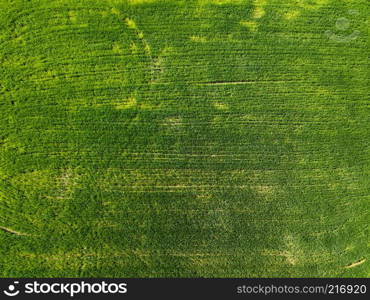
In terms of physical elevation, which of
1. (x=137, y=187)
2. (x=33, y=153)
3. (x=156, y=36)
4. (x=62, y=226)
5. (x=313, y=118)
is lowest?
(x=62, y=226)

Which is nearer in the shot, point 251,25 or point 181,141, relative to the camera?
point 181,141

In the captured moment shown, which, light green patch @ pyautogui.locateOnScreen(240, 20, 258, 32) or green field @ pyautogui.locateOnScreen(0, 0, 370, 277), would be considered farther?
light green patch @ pyautogui.locateOnScreen(240, 20, 258, 32)

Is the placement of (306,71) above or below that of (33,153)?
above

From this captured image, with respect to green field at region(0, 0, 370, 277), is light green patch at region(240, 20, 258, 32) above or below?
above

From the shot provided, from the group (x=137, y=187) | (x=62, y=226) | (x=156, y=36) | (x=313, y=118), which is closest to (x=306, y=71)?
(x=313, y=118)

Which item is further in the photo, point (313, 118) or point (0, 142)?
point (313, 118)

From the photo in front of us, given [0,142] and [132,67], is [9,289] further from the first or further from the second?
[132,67]

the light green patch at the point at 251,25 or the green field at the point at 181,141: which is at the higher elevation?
the light green patch at the point at 251,25

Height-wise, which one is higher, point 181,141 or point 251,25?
point 251,25
